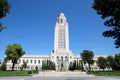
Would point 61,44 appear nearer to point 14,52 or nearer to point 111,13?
point 14,52

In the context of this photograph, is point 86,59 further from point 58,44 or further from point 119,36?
point 119,36

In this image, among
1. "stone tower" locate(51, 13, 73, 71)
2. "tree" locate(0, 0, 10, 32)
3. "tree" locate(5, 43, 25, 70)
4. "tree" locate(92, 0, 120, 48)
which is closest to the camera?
"tree" locate(92, 0, 120, 48)

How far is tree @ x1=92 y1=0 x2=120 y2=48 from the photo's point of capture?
14.2m

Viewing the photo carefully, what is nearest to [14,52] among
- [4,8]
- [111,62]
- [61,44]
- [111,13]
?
[111,62]

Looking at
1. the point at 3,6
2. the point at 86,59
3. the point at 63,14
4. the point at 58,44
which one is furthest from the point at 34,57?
the point at 3,6

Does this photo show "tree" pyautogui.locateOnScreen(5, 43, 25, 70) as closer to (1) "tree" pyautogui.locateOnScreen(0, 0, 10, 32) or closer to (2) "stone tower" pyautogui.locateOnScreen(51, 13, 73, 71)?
(2) "stone tower" pyautogui.locateOnScreen(51, 13, 73, 71)

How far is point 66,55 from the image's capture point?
120688mm

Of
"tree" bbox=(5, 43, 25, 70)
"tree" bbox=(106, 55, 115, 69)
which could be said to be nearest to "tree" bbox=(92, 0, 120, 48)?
"tree" bbox=(5, 43, 25, 70)

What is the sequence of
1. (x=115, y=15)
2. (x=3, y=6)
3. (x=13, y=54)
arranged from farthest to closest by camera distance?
(x=13, y=54)
(x=3, y=6)
(x=115, y=15)

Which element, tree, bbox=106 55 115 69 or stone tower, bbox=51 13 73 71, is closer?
tree, bbox=106 55 115 69

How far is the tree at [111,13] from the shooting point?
14188 mm

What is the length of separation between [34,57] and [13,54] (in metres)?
61.8

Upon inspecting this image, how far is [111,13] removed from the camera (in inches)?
572

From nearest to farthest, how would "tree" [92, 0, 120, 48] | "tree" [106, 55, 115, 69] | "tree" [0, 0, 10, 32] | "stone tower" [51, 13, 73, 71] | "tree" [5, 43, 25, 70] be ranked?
"tree" [92, 0, 120, 48] → "tree" [0, 0, 10, 32] → "tree" [5, 43, 25, 70] → "tree" [106, 55, 115, 69] → "stone tower" [51, 13, 73, 71]
